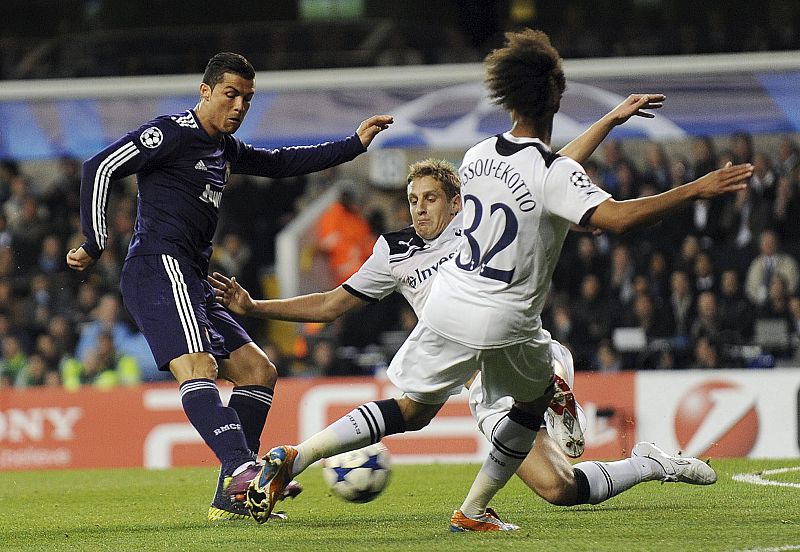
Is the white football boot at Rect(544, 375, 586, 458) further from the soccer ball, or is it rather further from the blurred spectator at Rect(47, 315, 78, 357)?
the blurred spectator at Rect(47, 315, 78, 357)

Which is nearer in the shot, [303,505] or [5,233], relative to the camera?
[303,505]

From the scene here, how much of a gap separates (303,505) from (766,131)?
10.1 m

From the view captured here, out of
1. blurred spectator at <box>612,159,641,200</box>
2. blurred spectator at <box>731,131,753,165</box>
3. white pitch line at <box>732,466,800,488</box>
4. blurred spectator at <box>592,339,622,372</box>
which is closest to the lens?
white pitch line at <box>732,466,800,488</box>

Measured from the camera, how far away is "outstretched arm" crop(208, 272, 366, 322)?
20.0 ft

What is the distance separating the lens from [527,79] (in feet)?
16.1

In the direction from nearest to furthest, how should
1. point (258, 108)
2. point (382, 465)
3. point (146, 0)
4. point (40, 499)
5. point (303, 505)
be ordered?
point (382, 465) → point (303, 505) → point (40, 499) → point (258, 108) → point (146, 0)

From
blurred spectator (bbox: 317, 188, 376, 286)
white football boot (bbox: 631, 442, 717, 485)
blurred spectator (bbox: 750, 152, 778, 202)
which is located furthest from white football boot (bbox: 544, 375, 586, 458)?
blurred spectator (bbox: 317, 188, 376, 286)

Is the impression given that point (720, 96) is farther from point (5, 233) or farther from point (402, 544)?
point (402, 544)

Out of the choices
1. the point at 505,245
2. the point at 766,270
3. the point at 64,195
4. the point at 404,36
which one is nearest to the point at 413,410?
the point at 505,245

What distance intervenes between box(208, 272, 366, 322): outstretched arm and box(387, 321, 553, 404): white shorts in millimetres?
996

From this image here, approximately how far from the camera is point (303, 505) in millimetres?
7172

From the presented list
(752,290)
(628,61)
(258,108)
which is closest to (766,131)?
(628,61)

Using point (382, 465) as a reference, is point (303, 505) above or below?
below

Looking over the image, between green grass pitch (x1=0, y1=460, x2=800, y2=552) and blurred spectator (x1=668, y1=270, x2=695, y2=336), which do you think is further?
blurred spectator (x1=668, y1=270, x2=695, y2=336)
